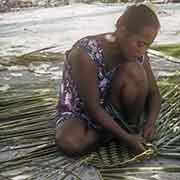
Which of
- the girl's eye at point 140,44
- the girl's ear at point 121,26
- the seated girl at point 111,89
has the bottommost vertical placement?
the seated girl at point 111,89

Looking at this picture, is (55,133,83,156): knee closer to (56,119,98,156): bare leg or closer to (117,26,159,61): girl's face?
(56,119,98,156): bare leg

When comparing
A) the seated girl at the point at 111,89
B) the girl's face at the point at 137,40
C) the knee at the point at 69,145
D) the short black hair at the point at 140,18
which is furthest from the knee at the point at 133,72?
the knee at the point at 69,145

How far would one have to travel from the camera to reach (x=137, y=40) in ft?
7.84

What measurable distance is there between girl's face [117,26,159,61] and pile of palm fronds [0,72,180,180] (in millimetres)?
421

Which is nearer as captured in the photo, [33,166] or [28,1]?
[33,166]

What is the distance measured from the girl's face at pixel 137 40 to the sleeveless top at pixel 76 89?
0.43 feet

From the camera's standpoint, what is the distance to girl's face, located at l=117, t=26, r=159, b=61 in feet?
7.81

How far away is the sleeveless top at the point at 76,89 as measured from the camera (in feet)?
8.27

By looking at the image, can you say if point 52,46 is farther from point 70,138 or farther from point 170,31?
point 70,138

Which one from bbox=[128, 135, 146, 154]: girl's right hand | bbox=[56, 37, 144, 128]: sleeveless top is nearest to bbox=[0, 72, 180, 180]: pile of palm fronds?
bbox=[128, 135, 146, 154]: girl's right hand

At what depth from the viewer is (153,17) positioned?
2385 mm

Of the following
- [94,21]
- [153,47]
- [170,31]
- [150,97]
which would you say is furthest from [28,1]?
[150,97]

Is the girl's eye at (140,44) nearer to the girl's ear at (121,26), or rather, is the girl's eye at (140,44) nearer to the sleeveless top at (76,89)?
the girl's ear at (121,26)

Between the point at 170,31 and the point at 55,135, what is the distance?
2905 mm
